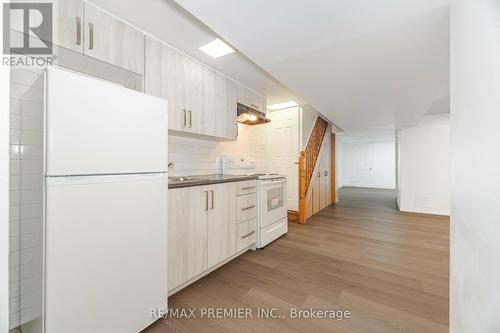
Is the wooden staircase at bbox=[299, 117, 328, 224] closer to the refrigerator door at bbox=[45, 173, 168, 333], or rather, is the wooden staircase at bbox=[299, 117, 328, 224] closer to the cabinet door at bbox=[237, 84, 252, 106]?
the cabinet door at bbox=[237, 84, 252, 106]

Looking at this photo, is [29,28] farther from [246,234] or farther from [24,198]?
[246,234]

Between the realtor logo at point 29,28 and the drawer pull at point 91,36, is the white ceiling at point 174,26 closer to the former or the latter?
the drawer pull at point 91,36

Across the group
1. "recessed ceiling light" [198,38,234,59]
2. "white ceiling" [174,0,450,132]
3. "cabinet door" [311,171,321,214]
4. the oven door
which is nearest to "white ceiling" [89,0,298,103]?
"recessed ceiling light" [198,38,234,59]

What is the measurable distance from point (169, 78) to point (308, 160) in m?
3.09

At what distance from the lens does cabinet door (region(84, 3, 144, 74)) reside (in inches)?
53.8

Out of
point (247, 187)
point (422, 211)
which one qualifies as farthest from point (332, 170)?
point (247, 187)

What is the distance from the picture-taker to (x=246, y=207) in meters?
2.40

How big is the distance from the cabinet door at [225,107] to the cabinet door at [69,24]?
1327mm

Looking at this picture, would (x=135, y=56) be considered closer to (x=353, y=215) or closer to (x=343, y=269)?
(x=343, y=269)

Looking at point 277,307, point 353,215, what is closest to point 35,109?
point 277,307

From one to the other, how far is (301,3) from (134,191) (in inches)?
61.0

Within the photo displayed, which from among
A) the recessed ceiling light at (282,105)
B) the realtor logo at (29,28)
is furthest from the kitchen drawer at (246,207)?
the recessed ceiling light at (282,105)

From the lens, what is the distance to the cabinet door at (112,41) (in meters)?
1.37

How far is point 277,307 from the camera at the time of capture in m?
1.53
